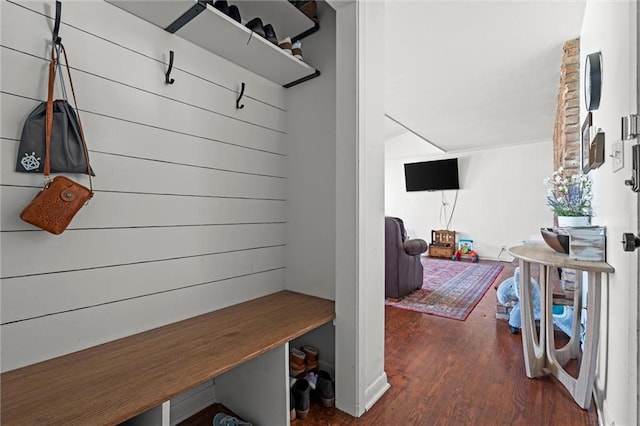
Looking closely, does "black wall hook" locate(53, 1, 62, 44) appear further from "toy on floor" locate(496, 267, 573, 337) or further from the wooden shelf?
"toy on floor" locate(496, 267, 573, 337)

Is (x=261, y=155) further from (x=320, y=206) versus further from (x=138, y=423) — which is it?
(x=138, y=423)

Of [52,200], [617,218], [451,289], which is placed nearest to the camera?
[52,200]

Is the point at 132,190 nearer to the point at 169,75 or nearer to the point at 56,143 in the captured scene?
the point at 56,143

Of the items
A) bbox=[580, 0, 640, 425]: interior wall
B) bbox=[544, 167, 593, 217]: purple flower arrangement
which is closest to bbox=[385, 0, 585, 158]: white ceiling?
bbox=[580, 0, 640, 425]: interior wall

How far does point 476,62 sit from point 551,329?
256 cm

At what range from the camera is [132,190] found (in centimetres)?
125

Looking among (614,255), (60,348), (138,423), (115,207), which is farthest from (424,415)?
(115,207)

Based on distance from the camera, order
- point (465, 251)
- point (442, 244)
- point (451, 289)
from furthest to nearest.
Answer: point (442, 244)
point (465, 251)
point (451, 289)

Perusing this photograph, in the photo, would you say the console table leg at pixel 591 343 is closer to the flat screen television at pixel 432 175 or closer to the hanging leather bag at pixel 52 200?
the hanging leather bag at pixel 52 200

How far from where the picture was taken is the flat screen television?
6582 millimetres

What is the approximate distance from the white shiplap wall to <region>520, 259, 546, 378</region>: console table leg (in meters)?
1.62

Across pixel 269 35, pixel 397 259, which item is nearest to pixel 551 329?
pixel 397 259

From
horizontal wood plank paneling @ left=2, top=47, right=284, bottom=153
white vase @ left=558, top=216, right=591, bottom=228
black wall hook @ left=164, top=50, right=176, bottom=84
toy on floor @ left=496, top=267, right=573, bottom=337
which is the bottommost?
toy on floor @ left=496, top=267, right=573, bottom=337

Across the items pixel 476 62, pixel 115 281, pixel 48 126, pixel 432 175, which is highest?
pixel 476 62
